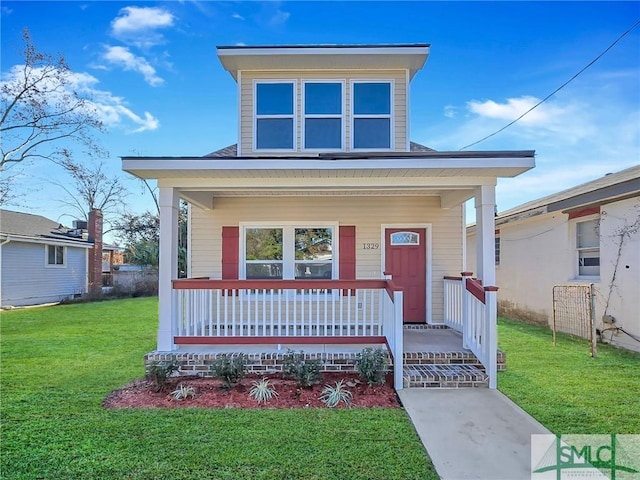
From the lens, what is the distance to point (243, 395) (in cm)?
521

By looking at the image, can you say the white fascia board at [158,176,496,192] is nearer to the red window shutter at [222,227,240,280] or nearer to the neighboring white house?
the red window shutter at [222,227,240,280]

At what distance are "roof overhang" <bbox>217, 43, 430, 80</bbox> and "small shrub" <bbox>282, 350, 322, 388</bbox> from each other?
6.17 metres

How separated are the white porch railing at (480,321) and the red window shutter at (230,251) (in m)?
4.71

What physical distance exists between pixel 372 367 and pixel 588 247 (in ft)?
24.5

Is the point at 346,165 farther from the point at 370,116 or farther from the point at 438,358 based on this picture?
the point at 438,358

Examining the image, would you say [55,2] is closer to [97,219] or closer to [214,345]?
[214,345]

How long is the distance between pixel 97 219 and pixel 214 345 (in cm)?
2027

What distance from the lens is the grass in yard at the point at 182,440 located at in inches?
129

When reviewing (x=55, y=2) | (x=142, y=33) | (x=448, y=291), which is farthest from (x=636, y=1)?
(x=55, y=2)

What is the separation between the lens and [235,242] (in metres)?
8.34

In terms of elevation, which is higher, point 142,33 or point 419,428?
point 142,33

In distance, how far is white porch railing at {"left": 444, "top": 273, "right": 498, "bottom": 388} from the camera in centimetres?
546

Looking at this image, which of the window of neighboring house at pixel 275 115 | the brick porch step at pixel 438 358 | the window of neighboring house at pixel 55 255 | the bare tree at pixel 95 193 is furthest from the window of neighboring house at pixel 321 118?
the bare tree at pixel 95 193

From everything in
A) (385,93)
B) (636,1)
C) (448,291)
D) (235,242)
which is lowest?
(448,291)
